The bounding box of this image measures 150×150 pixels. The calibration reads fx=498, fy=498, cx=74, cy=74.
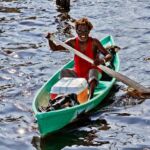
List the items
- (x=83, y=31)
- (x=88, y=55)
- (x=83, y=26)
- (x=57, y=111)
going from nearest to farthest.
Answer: (x=57, y=111) → (x=83, y=26) → (x=83, y=31) → (x=88, y=55)

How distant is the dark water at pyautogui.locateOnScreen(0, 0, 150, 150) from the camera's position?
31.7 ft

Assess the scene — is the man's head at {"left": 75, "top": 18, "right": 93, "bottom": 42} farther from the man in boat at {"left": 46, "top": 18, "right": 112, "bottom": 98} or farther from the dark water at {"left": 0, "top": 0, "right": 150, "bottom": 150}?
the dark water at {"left": 0, "top": 0, "right": 150, "bottom": 150}

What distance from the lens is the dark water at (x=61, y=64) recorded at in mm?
9672

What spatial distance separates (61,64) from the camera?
14.6 metres

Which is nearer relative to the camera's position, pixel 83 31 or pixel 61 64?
pixel 83 31

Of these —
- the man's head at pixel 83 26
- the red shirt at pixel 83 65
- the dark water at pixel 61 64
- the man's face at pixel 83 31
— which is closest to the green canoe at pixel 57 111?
the dark water at pixel 61 64

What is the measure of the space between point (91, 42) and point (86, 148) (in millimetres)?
2845

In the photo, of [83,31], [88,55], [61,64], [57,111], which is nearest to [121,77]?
[88,55]

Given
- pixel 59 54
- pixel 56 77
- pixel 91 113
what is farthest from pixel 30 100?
pixel 59 54

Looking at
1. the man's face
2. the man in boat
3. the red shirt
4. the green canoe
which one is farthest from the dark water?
the man's face

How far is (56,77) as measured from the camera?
1169cm

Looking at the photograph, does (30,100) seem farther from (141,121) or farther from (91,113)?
(141,121)

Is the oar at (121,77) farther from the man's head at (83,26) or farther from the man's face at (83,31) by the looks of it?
the man's head at (83,26)

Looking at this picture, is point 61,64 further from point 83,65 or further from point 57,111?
point 57,111
